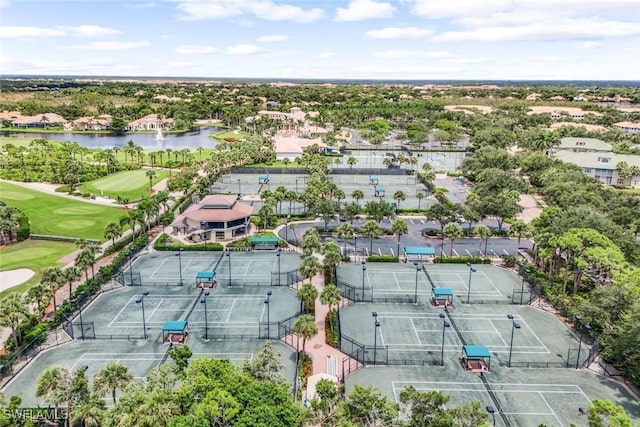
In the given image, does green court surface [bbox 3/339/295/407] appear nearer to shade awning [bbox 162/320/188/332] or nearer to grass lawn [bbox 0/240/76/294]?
shade awning [bbox 162/320/188/332]

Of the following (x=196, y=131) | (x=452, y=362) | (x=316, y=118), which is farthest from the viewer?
(x=196, y=131)

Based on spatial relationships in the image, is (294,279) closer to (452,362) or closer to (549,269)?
(452,362)

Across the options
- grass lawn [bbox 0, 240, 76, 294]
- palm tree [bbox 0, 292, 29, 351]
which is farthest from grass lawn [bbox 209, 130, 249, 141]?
palm tree [bbox 0, 292, 29, 351]

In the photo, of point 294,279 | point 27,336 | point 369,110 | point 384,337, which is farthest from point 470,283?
point 369,110

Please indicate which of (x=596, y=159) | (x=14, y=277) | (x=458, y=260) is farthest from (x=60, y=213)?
(x=596, y=159)

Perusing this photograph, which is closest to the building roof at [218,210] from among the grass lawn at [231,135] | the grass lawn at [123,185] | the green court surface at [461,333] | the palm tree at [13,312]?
the grass lawn at [123,185]

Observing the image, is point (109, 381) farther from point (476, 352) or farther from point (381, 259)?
point (381, 259)
